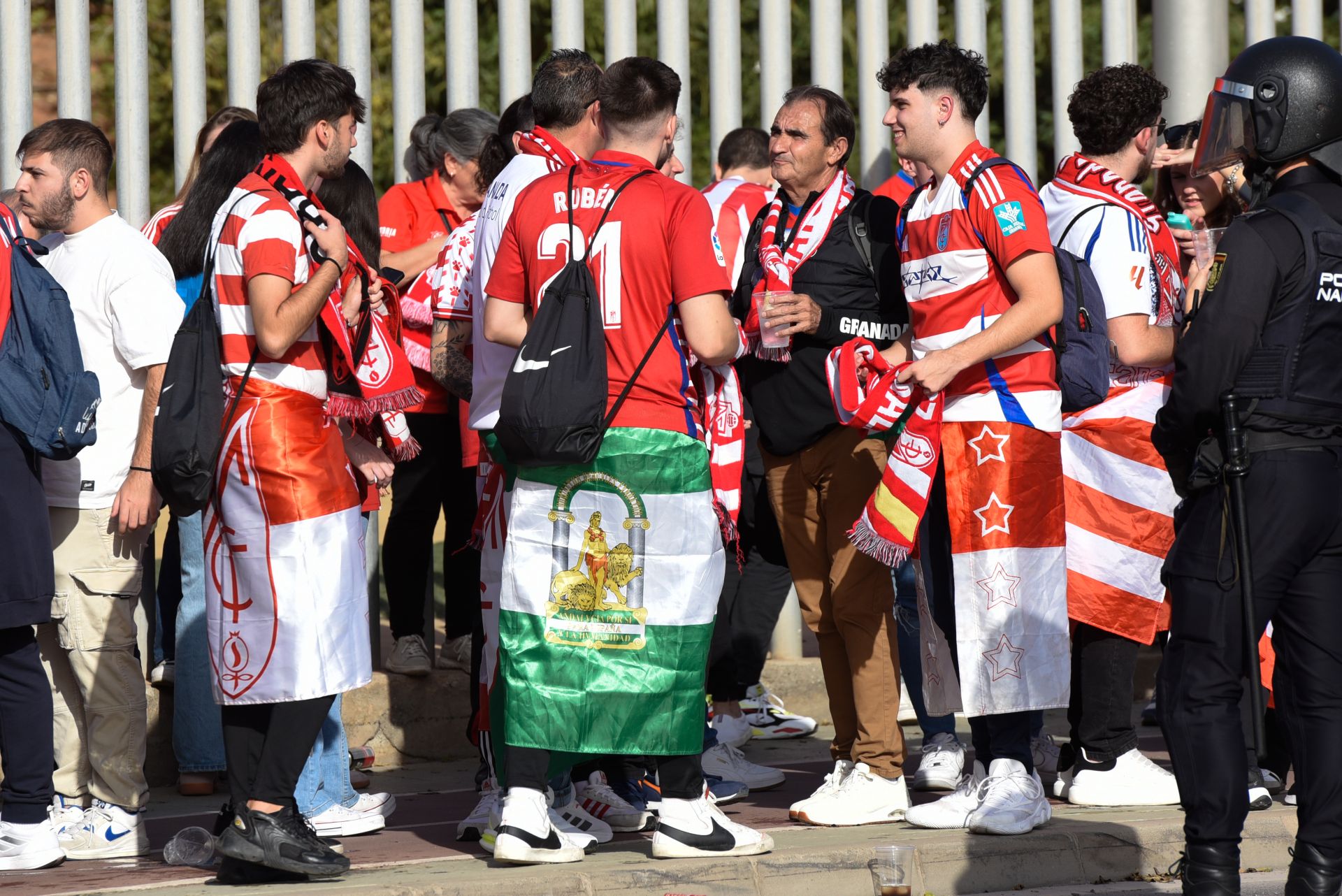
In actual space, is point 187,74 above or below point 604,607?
above

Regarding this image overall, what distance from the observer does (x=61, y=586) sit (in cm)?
548

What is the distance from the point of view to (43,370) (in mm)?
5203

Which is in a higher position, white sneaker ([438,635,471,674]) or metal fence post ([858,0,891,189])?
metal fence post ([858,0,891,189])

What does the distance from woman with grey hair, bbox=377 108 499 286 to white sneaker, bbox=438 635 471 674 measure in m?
1.43

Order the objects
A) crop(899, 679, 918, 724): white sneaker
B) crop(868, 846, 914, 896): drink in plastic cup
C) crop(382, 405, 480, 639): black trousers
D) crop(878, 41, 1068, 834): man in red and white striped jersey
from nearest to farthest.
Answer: crop(868, 846, 914, 896): drink in plastic cup
crop(878, 41, 1068, 834): man in red and white striped jersey
crop(382, 405, 480, 639): black trousers
crop(899, 679, 918, 724): white sneaker

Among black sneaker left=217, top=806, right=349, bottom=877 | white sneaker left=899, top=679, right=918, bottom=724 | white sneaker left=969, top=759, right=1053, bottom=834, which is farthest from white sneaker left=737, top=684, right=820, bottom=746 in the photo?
black sneaker left=217, top=806, right=349, bottom=877

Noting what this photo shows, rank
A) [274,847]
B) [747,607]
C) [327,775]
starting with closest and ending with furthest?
[274,847]
[327,775]
[747,607]

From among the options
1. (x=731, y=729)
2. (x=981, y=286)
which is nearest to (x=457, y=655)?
(x=731, y=729)

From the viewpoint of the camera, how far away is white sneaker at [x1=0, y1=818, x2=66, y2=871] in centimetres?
519

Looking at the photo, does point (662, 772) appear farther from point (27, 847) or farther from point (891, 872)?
point (27, 847)

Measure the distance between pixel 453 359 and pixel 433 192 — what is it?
5.55ft

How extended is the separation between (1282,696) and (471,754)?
3.55m

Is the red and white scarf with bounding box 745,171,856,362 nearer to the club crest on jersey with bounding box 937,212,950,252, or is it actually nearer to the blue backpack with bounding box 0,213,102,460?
the club crest on jersey with bounding box 937,212,950,252

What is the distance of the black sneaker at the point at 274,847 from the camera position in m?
4.73
